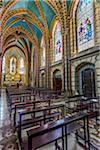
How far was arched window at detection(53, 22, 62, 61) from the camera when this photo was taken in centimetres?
1239

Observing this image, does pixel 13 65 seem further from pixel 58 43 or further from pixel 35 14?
pixel 58 43

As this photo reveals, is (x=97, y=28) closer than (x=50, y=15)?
Yes

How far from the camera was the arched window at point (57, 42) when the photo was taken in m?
12.4

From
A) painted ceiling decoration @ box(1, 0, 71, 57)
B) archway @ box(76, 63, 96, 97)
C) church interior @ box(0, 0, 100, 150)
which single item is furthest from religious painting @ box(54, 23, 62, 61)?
archway @ box(76, 63, 96, 97)

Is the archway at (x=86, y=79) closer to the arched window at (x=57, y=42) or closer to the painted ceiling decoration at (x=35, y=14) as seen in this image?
the arched window at (x=57, y=42)

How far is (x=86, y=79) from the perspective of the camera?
852 centimetres

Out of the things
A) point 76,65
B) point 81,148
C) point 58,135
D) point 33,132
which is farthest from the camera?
point 76,65

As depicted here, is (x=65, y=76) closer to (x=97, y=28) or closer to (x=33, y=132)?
(x=97, y=28)

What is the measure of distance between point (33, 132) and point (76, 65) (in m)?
7.87

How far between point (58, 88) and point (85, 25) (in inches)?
246

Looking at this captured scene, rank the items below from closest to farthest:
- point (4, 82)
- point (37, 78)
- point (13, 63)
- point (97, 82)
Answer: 1. point (97, 82)
2. point (37, 78)
3. point (4, 82)
4. point (13, 63)

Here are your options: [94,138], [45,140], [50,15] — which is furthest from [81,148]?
[50,15]

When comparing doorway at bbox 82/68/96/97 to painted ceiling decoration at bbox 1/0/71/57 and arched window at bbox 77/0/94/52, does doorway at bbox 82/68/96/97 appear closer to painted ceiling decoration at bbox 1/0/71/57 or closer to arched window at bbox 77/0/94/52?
arched window at bbox 77/0/94/52

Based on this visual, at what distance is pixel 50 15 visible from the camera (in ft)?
43.2
